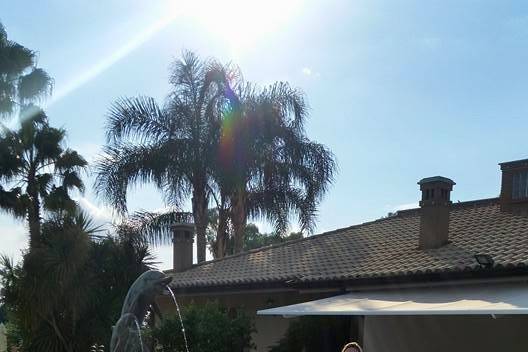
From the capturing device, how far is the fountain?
28.7ft

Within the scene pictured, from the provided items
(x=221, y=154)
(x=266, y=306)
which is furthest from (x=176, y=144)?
(x=266, y=306)

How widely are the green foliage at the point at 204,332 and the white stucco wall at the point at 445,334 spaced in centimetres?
275

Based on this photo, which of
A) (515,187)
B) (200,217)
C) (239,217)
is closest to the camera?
(515,187)

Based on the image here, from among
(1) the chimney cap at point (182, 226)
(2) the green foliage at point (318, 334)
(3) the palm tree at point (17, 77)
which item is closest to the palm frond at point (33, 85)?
(3) the palm tree at point (17, 77)

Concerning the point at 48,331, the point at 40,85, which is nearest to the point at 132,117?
the point at 40,85

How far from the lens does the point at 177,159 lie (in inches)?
951

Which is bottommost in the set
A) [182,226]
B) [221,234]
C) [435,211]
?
[221,234]

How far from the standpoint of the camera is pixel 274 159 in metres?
24.8

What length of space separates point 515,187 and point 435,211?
264 centimetres

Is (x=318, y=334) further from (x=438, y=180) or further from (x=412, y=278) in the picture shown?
(x=438, y=180)

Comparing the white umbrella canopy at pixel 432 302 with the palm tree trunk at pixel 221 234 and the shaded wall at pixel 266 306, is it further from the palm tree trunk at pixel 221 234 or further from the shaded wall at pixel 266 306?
the palm tree trunk at pixel 221 234

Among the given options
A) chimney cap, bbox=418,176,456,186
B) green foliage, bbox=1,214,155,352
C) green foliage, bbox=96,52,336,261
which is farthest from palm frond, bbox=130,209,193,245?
chimney cap, bbox=418,176,456,186

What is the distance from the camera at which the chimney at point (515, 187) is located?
15.8 metres

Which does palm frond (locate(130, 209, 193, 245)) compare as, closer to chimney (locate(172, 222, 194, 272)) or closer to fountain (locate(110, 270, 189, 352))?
chimney (locate(172, 222, 194, 272))
